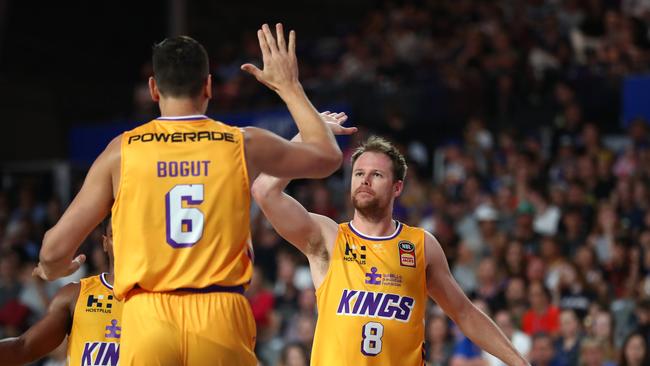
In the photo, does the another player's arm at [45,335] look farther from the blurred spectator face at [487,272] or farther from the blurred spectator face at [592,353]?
the blurred spectator face at [487,272]

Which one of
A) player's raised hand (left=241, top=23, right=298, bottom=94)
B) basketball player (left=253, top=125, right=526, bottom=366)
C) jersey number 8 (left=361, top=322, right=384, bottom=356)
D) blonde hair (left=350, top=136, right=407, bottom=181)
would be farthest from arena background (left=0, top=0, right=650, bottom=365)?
player's raised hand (left=241, top=23, right=298, bottom=94)

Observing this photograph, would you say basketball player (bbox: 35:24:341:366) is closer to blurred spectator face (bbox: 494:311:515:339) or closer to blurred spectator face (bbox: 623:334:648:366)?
blurred spectator face (bbox: 623:334:648:366)

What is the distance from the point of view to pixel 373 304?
646cm

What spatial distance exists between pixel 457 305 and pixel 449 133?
10.9 metres

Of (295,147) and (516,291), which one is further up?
(295,147)

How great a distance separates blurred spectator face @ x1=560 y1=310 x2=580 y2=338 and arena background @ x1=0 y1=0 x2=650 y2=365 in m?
0.03

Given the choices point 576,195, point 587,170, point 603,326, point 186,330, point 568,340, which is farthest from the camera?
point 587,170

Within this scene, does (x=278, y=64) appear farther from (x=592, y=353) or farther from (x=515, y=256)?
(x=515, y=256)

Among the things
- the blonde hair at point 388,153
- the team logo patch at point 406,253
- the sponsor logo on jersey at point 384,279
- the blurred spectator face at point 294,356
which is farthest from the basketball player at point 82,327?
the blurred spectator face at point 294,356

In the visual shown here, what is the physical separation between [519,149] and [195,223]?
11.4m

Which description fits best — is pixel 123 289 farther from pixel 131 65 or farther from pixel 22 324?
pixel 131 65

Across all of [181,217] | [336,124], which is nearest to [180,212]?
[181,217]

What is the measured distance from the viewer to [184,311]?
14.9ft

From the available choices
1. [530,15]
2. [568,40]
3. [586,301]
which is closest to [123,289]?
[586,301]
